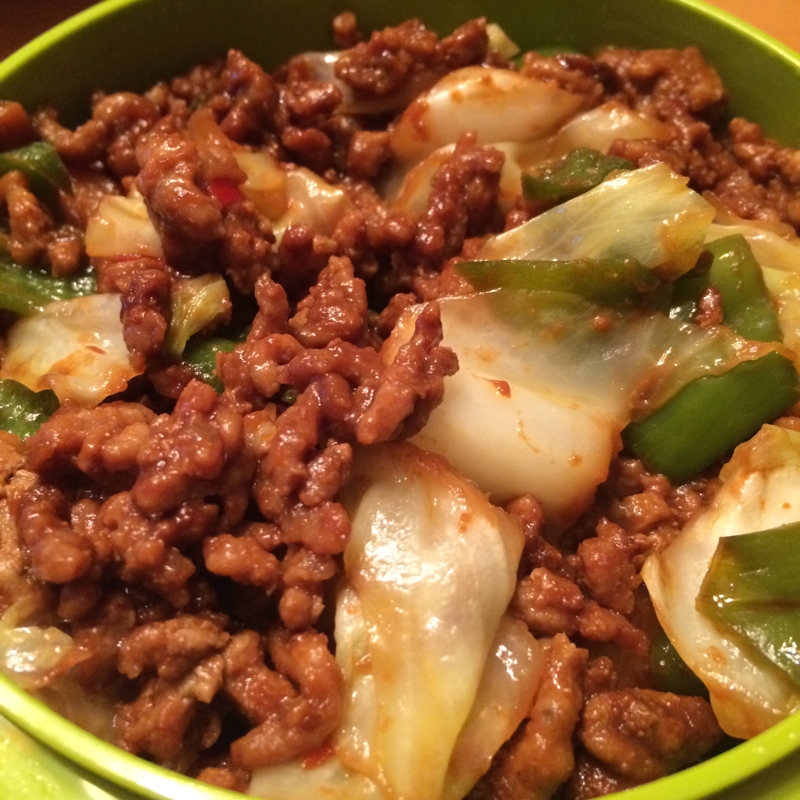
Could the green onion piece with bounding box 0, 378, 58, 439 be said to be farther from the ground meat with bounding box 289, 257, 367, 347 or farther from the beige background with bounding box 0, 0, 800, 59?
the beige background with bounding box 0, 0, 800, 59

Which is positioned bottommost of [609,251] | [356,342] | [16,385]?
[16,385]

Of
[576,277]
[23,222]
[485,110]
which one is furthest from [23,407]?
[485,110]

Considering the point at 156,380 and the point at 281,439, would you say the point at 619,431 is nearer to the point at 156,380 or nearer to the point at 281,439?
the point at 281,439

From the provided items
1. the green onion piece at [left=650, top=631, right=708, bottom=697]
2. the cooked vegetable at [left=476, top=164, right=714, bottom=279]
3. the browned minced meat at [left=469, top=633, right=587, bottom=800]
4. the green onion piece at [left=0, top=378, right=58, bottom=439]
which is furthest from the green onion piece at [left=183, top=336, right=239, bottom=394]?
the green onion piece at [left=650, top=631, right=708, bottom=697]

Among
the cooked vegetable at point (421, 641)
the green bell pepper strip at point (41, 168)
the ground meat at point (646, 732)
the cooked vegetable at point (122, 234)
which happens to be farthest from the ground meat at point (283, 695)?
Answer: the green bell pepper strip at point (41, 168)

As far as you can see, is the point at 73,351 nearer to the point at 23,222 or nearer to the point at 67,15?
the point at 23,222

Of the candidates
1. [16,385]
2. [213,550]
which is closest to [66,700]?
[213,550]
